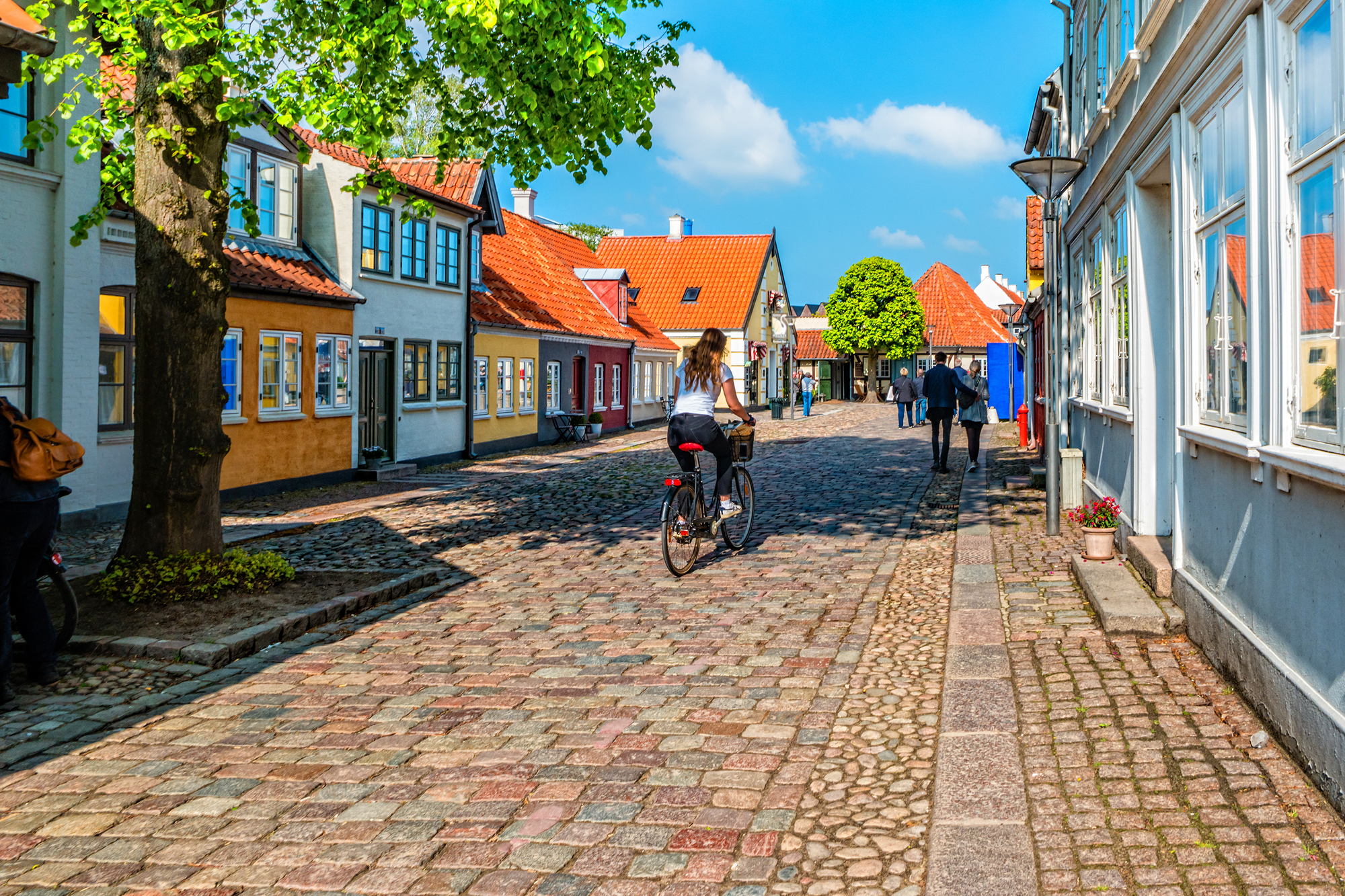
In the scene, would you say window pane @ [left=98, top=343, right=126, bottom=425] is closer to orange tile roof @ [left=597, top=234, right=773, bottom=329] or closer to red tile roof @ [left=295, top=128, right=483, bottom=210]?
red tile roof @ [left=295, top=128, right=483, bottom=210]

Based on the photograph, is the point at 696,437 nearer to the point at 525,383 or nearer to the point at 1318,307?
the point at 1318,307

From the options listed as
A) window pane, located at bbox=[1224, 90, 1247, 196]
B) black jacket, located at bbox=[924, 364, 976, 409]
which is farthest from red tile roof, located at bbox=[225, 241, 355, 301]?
window pane, located at bbox=[1224, 90, 1247, 196]

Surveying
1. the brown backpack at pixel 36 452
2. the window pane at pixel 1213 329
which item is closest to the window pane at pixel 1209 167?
the window pane at pixel 1213 329

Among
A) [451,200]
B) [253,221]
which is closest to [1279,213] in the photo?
[253,221]

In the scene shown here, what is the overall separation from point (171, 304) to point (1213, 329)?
257 inches

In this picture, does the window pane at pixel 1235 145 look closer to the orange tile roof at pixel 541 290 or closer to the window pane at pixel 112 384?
the window pane at pixel 112 384

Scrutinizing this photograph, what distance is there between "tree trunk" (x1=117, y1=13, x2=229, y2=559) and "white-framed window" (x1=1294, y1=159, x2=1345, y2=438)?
260 inches

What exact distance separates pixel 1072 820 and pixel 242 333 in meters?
14.2

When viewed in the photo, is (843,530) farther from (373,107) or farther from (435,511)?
(373,107)

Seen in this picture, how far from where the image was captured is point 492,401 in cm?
2488

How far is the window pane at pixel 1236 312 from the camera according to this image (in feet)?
18.1

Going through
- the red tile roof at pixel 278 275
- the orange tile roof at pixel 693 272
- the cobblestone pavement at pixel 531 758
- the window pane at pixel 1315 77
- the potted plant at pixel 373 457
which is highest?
the orange tile roof at pixel 693 272

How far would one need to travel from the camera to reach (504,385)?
25703 millimetres

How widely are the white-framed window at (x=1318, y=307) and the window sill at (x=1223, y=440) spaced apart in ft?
1.59
